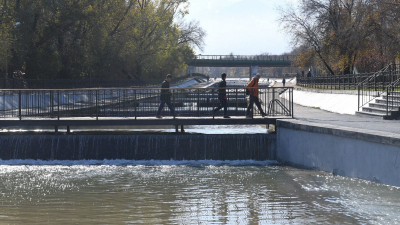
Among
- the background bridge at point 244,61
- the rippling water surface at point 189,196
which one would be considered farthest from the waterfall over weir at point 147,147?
the background bridge at point 244,61

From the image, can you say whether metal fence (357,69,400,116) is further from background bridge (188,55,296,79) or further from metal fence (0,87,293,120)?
background bridge (188,55,296,79)

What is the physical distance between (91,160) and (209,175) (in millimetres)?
5270

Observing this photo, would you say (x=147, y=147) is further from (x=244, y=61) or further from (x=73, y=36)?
(x=244, y=61)

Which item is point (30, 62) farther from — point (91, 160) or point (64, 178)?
point (64, 178)

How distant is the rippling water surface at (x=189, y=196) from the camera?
1049cm

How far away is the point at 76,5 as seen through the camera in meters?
44.2

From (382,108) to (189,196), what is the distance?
12.8 meters

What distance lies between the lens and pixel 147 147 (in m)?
19.2

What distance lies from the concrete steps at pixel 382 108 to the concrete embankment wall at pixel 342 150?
516cm

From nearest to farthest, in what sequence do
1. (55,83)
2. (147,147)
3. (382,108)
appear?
(147,147)
(382,108)
(55,83)

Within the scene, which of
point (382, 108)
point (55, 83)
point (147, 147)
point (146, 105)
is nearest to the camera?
point (147, 147)

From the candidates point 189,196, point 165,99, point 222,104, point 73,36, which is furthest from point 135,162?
point 73,36

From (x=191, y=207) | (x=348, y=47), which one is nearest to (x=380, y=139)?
(x=191, y=207)

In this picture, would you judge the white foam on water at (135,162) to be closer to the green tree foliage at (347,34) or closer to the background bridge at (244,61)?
the green tree foliage at (347,34)
